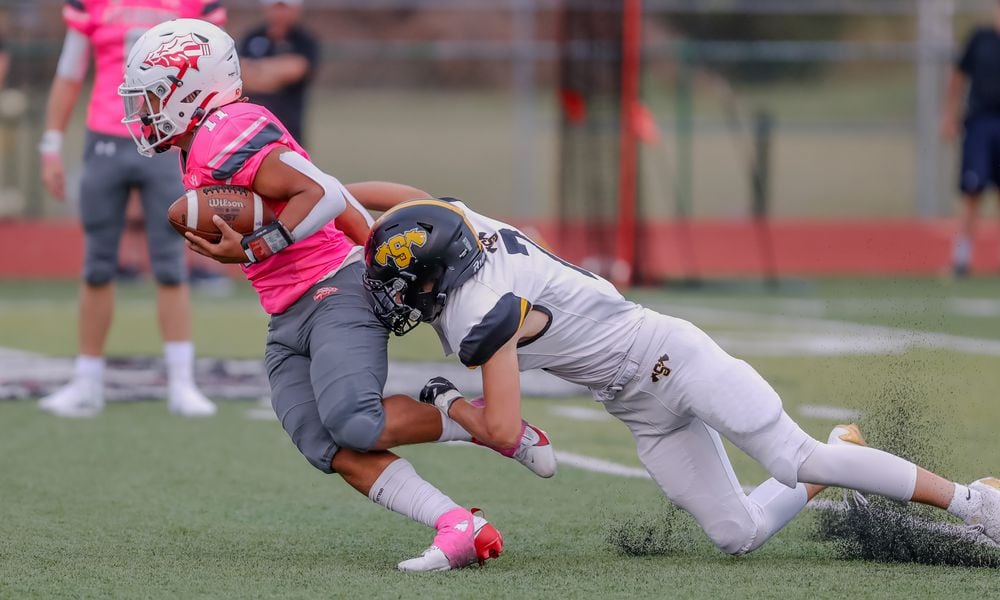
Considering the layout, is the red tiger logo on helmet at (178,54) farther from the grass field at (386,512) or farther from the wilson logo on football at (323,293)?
the grass field at (386,512)

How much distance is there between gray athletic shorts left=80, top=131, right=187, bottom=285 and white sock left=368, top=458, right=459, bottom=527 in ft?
8.91

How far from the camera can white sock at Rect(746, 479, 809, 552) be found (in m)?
4.13

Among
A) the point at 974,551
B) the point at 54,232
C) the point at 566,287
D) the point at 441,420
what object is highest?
the point at 566,287

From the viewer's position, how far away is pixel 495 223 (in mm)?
4125

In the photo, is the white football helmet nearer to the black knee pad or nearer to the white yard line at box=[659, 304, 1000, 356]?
the black knee pad

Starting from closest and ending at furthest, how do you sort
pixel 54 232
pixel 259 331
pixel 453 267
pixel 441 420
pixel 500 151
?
pixel 453 267
pixel 441 420
pixel 259 331
pixel 54 232
pixel 500 151

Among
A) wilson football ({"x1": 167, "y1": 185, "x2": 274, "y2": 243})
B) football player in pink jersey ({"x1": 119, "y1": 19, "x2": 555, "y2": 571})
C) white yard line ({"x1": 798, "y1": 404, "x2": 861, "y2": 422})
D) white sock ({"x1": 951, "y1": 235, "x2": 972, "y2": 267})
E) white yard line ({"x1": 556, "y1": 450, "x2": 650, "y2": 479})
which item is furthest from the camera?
white sock ({"x1": 951, "y1": 235, "x2": 972, "y2": 267})

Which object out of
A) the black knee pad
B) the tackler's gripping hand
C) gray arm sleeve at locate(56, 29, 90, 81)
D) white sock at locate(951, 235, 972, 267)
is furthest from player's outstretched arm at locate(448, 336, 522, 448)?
white sock at locate(951, 235, 972, 267)

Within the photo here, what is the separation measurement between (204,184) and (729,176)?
21123mm

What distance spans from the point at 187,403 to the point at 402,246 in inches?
119

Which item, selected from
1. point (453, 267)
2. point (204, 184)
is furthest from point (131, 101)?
point (453, 267)

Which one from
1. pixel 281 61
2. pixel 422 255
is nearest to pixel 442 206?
pixel 422 255

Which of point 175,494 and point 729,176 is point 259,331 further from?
point 729,176

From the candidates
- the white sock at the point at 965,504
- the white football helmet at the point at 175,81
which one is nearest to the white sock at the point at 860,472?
the white sock at the point at 965,504
